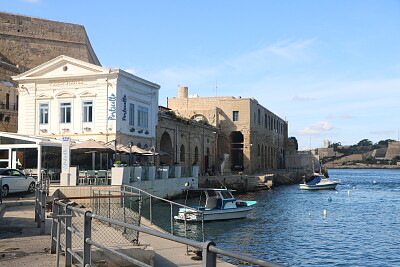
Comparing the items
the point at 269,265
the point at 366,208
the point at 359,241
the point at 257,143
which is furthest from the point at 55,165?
the point at 257,143

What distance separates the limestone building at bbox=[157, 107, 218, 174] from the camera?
1746 inches

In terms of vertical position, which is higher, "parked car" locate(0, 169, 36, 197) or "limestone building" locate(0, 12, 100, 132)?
"limestone building" locate(0, 12, 100, 132)

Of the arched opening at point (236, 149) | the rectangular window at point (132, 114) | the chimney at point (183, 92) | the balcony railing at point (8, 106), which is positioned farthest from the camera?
the chimney at point (183, 92)

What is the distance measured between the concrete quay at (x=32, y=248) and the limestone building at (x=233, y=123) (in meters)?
45.9

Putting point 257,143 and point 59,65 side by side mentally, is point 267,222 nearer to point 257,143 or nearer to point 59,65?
point 59,65

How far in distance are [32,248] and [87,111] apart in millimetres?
25719

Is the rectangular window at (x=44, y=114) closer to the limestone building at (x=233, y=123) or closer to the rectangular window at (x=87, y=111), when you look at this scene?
the rectangular window at (x=87, y=111)

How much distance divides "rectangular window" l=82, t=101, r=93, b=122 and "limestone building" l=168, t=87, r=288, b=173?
2742cm

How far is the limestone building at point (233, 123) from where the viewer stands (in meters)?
65.7

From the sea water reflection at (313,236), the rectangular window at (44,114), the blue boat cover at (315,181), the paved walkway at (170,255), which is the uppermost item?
the rectangular window at (44,114)

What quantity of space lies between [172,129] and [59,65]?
46.8 feet

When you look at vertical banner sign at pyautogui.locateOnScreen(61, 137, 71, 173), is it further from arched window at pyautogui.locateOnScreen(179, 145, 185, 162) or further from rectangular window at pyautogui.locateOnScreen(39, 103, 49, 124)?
arched window at pyautogui.locateOnScreen(179, 145, 185, 162)

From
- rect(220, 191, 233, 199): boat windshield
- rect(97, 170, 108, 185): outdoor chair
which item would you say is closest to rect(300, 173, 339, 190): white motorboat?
rect(220, 191, 233, 199): boat windshield

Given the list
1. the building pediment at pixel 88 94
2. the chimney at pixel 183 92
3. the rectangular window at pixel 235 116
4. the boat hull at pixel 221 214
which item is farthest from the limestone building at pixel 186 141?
the boat hull at pixel 221 214
